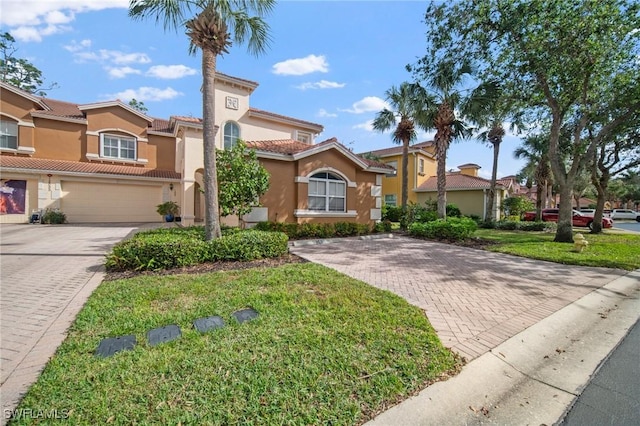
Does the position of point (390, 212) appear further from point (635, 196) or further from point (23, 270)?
point (635, 196)

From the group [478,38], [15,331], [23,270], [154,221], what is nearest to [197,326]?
[15,331]

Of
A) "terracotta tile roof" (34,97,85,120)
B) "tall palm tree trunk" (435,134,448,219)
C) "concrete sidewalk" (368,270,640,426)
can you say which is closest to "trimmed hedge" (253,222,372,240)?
"tall palm tree trunk" (435,134,448,219)

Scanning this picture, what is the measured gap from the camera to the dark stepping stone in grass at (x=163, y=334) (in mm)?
3502

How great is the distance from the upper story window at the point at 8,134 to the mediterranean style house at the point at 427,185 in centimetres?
2663

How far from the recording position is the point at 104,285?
5535mm

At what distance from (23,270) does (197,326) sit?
19.4ft

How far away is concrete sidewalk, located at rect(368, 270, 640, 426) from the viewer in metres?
2.54

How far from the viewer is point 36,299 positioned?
4844 mm

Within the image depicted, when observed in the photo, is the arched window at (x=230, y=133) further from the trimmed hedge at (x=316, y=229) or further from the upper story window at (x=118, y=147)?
the upper story window at (x=118, y=147)

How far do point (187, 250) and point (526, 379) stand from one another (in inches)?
276

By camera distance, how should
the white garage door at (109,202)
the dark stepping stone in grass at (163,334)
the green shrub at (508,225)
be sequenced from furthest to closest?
the green shrub at (508,225), the white garage door at (109,202), the dark stepping stone in grass at (163,334)

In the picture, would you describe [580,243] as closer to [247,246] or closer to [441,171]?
[441,171]

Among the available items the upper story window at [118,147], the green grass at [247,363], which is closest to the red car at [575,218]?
the green grass at [247,363]

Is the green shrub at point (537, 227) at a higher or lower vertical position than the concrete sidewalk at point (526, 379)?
higher
